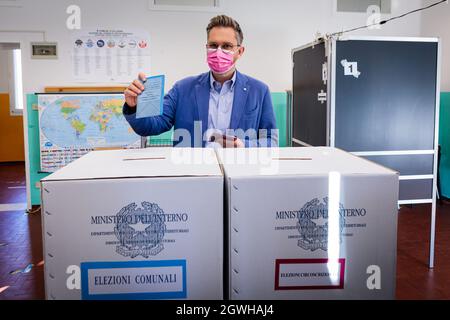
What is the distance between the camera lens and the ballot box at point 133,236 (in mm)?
711

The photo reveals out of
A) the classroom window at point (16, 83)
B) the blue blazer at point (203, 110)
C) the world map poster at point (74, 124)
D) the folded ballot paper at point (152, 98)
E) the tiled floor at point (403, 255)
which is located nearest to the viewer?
the folded ballot paper at point (152, 98)

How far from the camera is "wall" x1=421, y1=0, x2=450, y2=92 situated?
15.1 ft

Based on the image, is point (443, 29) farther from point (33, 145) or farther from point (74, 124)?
point (33, 145)

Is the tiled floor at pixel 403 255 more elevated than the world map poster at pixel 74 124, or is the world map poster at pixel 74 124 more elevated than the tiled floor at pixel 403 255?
the world map poster at pixel 74 124

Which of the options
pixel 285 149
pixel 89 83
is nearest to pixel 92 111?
pixel 89 83

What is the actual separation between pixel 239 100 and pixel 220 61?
0.18 m

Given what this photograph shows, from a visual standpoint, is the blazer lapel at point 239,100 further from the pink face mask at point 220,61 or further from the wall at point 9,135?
the wall at point 9,135

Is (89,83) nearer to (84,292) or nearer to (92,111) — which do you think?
(92,111)

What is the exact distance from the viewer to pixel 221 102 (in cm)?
174

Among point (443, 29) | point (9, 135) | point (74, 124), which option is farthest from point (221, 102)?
point (9, 135)

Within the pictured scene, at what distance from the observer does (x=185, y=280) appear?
0.73m

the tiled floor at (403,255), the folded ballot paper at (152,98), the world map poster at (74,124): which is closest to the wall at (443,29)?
the tiled floor at (403,255)

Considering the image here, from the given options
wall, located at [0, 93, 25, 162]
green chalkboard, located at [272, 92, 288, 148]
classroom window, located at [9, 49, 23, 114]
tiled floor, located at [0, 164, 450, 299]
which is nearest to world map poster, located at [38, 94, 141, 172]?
tiled floor, located at [0, 164, 450, 299]

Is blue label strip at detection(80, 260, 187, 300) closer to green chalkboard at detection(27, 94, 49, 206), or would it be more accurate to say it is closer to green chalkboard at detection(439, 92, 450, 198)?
green chalkboard at detection(27, 94, 49, 206)
